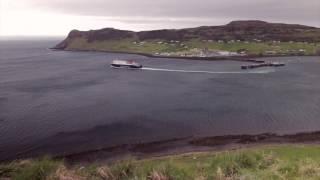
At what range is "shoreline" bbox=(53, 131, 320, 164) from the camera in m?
39.4

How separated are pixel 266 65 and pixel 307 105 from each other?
221ft

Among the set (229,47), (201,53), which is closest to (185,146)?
(201,53)

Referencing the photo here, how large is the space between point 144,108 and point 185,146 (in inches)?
793

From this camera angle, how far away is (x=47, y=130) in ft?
157

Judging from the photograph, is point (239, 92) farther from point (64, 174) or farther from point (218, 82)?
point (64, 174)

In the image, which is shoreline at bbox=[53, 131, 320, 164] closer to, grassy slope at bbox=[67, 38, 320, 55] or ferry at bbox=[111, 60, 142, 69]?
ferry at bbox=[111, 60, 142, 69]

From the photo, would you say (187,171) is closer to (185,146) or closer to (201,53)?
(185,146)

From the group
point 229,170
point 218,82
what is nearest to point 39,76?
point 218,82

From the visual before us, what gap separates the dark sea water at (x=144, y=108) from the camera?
45.8m

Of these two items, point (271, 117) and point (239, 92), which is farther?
point (239, 92)

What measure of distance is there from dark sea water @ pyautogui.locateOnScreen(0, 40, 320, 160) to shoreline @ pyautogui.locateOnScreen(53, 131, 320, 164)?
62.8 inches

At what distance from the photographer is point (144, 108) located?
61656mm

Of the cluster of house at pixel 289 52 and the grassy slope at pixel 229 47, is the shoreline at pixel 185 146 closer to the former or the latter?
the cluster of house at pixel 289 52

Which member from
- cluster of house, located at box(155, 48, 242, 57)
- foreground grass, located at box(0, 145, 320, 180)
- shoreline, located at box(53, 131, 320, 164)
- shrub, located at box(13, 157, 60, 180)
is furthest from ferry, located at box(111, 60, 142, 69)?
shrub, located at box(13, 157, 60, 180)
